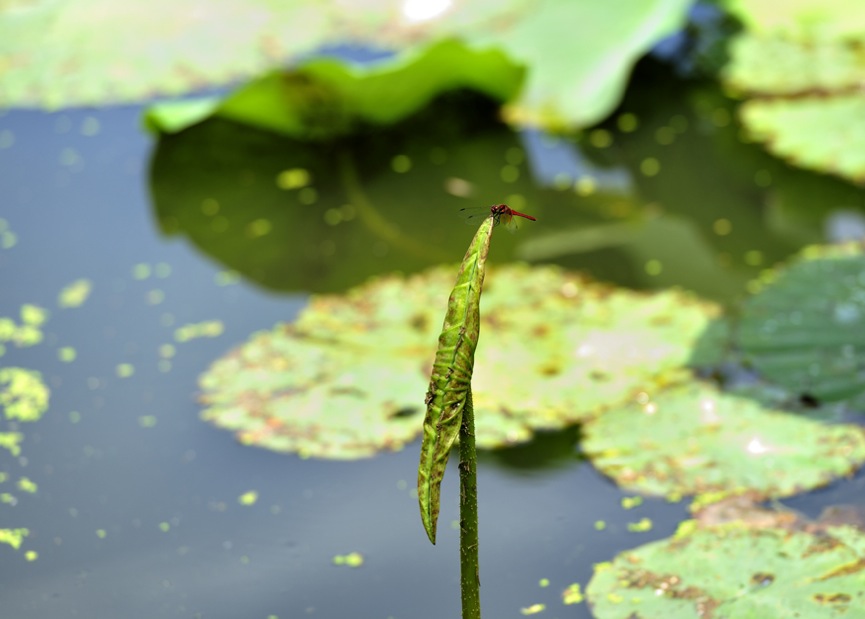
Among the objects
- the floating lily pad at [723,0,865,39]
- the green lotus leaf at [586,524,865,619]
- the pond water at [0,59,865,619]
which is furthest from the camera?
the floating lily pad at [723,0,865,39]

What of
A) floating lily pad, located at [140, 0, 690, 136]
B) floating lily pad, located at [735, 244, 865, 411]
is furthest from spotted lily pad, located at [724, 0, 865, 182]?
floating lily pad, located at [735, 244, 865, 411]

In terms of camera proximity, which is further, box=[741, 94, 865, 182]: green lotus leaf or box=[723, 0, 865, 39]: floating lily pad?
box=[723, 0, 865, 39]: floating lily pad

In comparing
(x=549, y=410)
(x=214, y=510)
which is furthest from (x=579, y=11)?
(x=214, y=510)

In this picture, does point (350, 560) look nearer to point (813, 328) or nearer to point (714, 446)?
point (714, 446)

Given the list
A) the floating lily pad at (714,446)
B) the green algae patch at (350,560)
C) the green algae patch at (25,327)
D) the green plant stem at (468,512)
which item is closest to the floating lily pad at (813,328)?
the floating lily pad at (714,446)

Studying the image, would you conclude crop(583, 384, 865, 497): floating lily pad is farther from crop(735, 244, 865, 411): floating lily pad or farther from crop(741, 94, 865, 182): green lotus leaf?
crop(741, 94, 865, 182): green lotus leaf

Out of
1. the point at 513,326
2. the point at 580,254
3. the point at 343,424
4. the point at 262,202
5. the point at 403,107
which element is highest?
the point at 403,107

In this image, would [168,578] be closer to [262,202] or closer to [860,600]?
[860,600]
